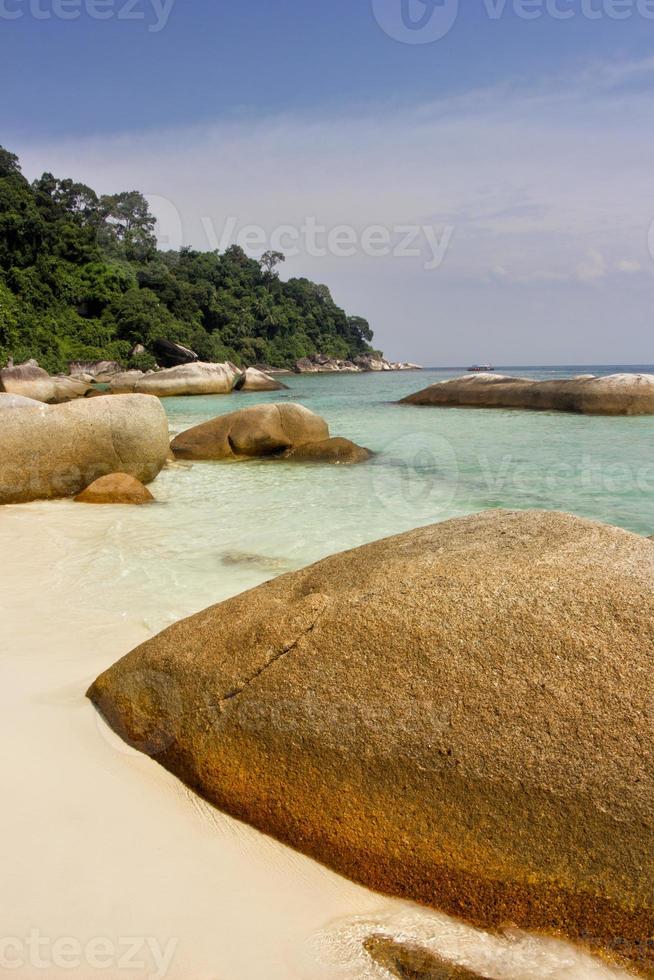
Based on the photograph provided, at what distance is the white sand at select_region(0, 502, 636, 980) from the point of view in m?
1.72

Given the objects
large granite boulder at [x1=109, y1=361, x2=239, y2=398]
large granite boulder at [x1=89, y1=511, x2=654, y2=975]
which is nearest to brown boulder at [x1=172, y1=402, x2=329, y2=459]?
large granite boulder at [x1=89, y1=511, x2=654, y2=975]

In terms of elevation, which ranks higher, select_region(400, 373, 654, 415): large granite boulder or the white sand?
select_region(400, 373, 654, 415): large granite boulder

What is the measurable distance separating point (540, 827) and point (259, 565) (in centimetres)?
391

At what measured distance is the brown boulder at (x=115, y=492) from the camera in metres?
7.95

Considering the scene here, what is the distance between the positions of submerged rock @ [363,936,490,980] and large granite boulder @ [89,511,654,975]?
0.17m

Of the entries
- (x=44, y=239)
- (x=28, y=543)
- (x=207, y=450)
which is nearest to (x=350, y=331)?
(x=44, y=239)

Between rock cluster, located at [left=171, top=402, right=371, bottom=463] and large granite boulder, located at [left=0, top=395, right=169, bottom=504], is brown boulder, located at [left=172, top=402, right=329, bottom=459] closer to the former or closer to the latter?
rock cluster, located at [left=171, top=402, right=371, bottom=463]

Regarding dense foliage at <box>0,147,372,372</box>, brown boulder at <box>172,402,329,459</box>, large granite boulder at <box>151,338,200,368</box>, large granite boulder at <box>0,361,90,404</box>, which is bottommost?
brown boulder at <box>172,402,329,459</box>

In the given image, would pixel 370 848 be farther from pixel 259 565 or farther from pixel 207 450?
pixel 207 450

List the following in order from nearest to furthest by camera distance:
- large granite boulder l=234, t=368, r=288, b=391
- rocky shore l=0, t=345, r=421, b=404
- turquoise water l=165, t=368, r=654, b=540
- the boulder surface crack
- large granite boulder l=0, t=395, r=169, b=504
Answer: the boulder surface crack → turquoise water l=165, t=368, r=654, b=540 → large granite boulder l=0, t=395, r=169, b=504 → rocky shore l=0, t=345, r=421, b=404 → large granite boulder l=234, t=368, r=288, b=391

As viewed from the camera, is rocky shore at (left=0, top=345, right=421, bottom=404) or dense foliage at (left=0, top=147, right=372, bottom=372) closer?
rocky shore at (left=0, top=345, right=421, bottom=404)

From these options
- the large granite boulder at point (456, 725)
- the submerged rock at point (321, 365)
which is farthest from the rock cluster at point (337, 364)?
the large granite boulder at point (456, 725)

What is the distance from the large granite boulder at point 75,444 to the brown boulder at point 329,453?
3163mm

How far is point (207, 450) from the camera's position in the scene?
40.5 ft
